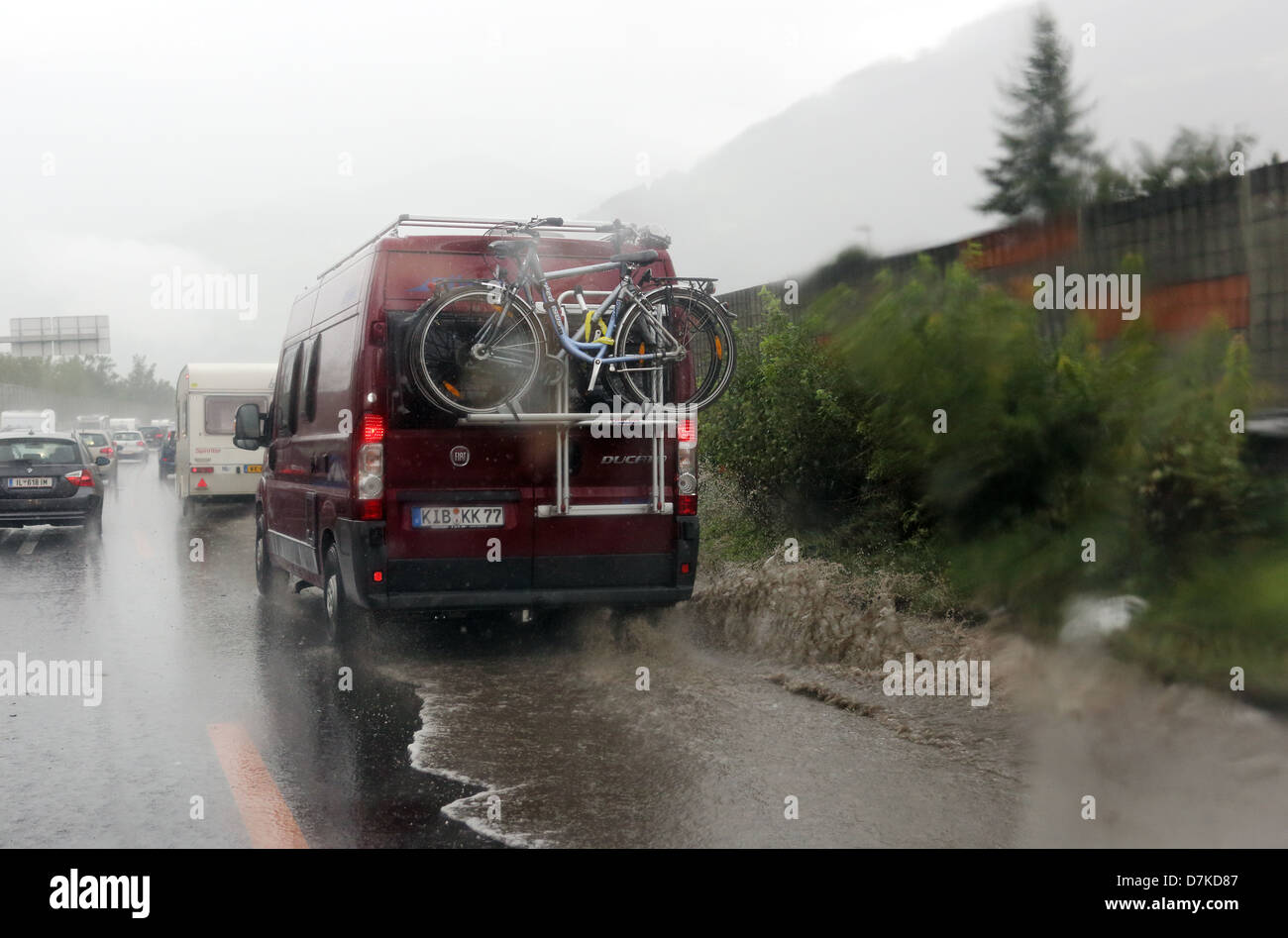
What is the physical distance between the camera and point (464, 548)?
25.8 ft

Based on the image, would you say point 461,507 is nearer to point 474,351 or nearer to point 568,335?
point 474,351

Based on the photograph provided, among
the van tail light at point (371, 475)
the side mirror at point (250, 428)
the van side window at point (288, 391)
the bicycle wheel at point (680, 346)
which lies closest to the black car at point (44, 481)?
the side mirror at point (250, 428)

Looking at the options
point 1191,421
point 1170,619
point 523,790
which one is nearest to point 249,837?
point 523,790

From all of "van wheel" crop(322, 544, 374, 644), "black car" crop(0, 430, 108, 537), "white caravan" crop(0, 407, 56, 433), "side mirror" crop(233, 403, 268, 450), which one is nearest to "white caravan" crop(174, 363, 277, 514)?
"black car" crop(0, 430, 108, 537)

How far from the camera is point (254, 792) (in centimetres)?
546

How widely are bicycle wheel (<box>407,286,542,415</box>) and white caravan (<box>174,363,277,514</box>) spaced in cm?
1588

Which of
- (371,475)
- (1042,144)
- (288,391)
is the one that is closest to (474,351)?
(371,475)

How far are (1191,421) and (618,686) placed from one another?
376cm

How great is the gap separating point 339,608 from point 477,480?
1393mm

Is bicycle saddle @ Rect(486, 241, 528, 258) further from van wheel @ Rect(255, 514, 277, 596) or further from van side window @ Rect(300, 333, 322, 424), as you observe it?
van wheel @ Rect(255, 514, 277, 596)

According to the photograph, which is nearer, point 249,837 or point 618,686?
point 249,837
